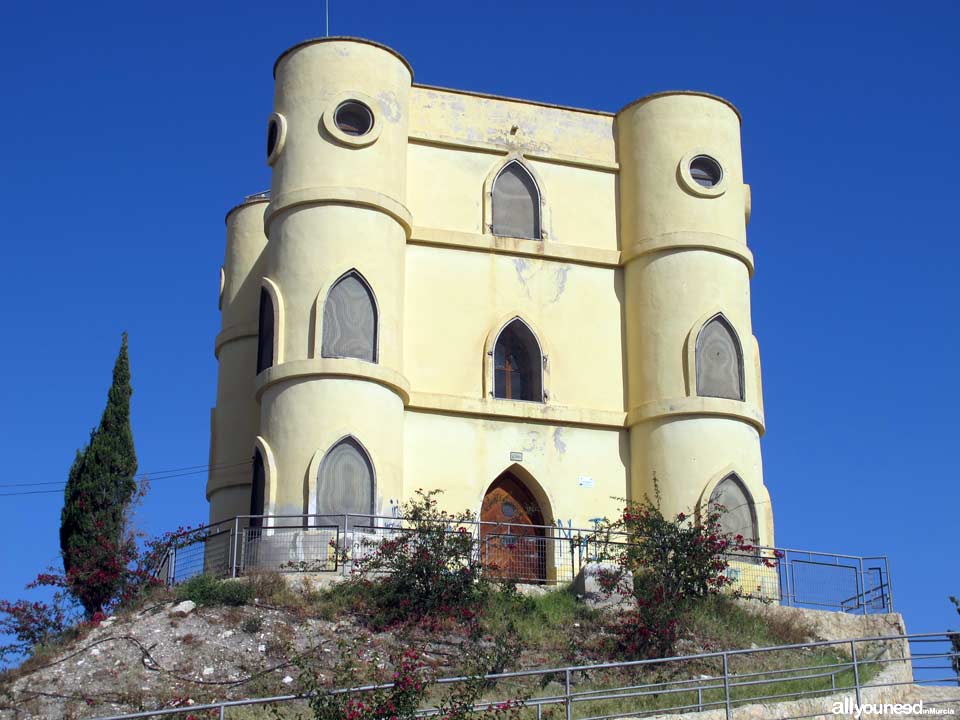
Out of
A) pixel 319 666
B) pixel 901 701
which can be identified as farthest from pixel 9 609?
pixel 901 701

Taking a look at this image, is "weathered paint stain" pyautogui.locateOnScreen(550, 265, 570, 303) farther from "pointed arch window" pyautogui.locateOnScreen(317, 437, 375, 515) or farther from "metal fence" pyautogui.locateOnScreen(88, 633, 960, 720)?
"metal fence" pyautogui.locateOnScreen(88, 633, 960, 720)

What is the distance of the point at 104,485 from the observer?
28266 millimetres

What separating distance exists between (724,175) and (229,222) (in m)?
10.7

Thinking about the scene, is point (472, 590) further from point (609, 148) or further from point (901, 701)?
point (609, 148)

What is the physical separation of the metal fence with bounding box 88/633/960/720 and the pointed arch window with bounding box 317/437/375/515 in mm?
5605

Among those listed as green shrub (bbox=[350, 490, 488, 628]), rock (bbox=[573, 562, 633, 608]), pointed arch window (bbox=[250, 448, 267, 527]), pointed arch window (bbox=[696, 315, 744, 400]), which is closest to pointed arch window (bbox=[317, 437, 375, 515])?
pointed arch window (bbox=[250, 448, 267, 527])

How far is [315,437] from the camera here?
Answer: 2605 centimetres

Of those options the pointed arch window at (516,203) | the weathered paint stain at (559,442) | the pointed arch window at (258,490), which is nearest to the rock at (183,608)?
the pointed arch window at (258,490)

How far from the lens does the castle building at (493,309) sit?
1055 inches

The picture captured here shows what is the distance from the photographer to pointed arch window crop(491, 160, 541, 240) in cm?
2973

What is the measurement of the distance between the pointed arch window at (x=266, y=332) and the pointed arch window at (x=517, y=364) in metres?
4.31

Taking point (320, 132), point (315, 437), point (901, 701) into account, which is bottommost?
point (901, 701)

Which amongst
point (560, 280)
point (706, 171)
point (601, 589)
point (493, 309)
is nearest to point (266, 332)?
point (493, 309)

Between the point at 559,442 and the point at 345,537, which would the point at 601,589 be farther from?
the point at 559,442
